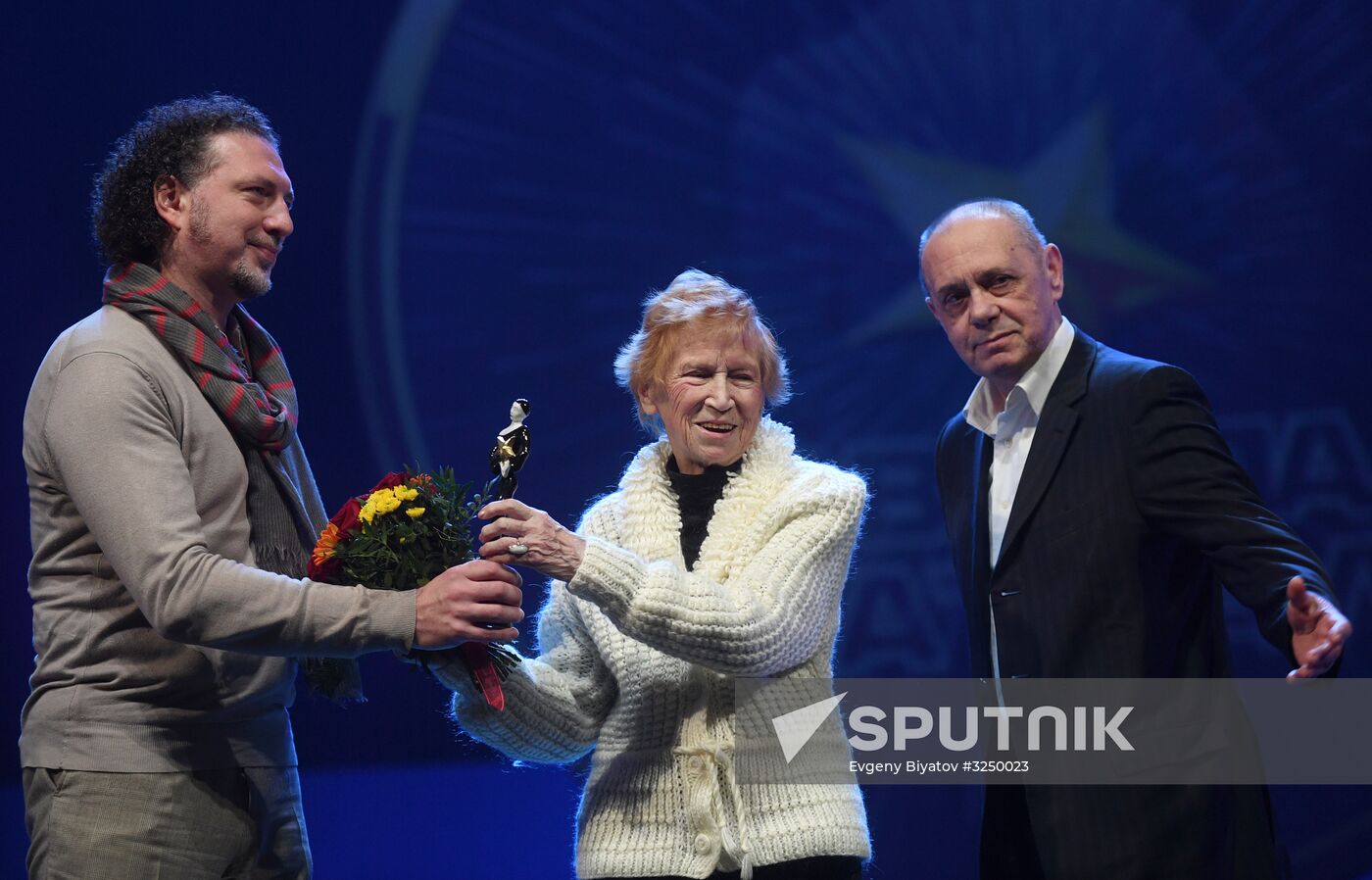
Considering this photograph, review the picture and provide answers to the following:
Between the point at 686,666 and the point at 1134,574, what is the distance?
29.5 inches

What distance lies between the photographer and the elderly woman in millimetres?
1834

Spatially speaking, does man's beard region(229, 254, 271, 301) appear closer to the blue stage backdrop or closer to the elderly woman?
the elderly woman

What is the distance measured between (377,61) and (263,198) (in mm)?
1573

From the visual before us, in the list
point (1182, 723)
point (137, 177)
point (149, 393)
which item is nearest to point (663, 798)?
point (1182, 723)

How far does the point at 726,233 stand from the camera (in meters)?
3.54

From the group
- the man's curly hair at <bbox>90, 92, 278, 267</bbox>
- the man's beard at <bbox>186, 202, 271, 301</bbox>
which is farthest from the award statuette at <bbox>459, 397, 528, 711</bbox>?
the man's curly hair at <bbox>90, 92, 278, 267</bbox>

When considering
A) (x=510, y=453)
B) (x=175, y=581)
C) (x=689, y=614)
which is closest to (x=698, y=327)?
(x=510, y=453)

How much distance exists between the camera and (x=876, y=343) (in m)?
3.50

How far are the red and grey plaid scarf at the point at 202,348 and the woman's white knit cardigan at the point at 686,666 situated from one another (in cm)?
50

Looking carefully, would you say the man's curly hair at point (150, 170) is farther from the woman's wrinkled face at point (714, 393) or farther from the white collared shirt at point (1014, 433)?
the white collared shirt at point (1014, 433)

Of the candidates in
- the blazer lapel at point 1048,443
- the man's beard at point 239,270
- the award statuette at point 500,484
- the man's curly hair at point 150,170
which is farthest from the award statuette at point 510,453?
the blazer lapel at point 1048,443

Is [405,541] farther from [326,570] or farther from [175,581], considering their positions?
[175,581]

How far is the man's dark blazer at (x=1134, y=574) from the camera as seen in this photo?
1.96m

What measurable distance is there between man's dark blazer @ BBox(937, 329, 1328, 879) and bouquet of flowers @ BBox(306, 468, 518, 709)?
2.96ft
